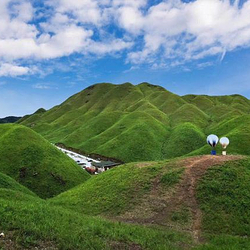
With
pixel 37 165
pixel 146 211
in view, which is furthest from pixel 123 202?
pixel 37 165

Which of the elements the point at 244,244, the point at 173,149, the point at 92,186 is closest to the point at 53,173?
the point at 92,186

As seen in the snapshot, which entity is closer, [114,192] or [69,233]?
[69,233]

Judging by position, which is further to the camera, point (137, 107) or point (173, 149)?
point (137, 107)

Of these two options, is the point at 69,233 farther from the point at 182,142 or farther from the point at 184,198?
the point at 182,142

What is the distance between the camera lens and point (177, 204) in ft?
78.6

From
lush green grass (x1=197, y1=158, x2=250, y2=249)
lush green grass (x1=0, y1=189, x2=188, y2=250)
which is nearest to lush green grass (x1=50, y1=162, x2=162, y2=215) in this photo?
lush green grass (x1=197, y1=158, x2=250, y2=249)

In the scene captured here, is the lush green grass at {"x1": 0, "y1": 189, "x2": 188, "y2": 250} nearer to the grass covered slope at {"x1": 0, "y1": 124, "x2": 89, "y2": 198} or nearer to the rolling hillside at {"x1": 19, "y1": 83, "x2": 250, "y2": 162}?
the grass covered slope at {"x1": 0, "y1": 124, "x2": 89, "y2": 198}

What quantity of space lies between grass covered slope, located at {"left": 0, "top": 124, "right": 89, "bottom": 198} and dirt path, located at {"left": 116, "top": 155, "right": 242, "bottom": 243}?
2402 cm

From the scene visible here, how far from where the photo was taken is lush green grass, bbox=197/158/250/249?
18.5 metres

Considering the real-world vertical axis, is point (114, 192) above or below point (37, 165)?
below

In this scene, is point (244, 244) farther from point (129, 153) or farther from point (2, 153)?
point (129, 153)

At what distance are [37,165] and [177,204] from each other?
33398 millimetres

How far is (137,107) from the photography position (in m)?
158

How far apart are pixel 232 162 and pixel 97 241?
805 inches
